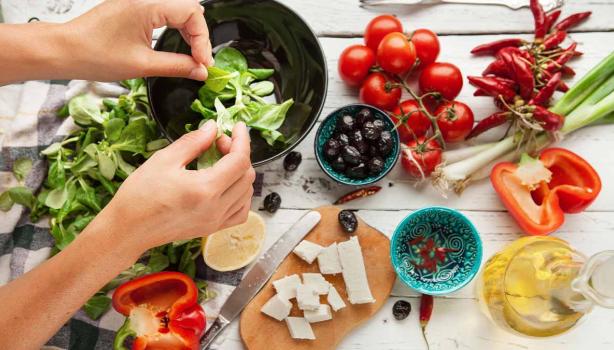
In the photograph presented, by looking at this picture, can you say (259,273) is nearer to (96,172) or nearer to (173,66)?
(96,172)

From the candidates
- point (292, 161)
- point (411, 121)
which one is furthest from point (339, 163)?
point (411, 121)

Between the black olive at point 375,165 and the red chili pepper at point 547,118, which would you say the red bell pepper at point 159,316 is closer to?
the black olive at point 375,165

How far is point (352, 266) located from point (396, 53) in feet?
2.07

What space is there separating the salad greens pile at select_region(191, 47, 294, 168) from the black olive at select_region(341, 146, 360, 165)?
18cm

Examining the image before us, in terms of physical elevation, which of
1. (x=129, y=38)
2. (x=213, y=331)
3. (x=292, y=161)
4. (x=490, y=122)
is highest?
(x=129, y=38)

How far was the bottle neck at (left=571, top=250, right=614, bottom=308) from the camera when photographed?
4.18 feet

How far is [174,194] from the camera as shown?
1180 millimetres

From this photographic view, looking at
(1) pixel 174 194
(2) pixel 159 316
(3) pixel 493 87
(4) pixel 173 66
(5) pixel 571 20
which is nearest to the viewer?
(1) pixel 174 194

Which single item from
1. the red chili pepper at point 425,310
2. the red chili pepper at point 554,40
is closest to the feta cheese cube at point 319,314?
the red chili pepper at point 425,310

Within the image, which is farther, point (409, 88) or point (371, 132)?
point (409, 88)

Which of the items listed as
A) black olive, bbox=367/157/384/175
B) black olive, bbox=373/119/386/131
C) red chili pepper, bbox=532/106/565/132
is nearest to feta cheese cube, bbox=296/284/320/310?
black olive, bbox=367/157/384/175

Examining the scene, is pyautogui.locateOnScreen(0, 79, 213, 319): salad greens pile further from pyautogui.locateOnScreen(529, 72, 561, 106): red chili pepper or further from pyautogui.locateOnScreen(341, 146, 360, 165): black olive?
pyautogui.locateOnScreen(529, 72, 561, 106): red chili pepper

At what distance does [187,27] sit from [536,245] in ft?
3.42

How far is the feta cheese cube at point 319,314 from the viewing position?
65.9 inches
